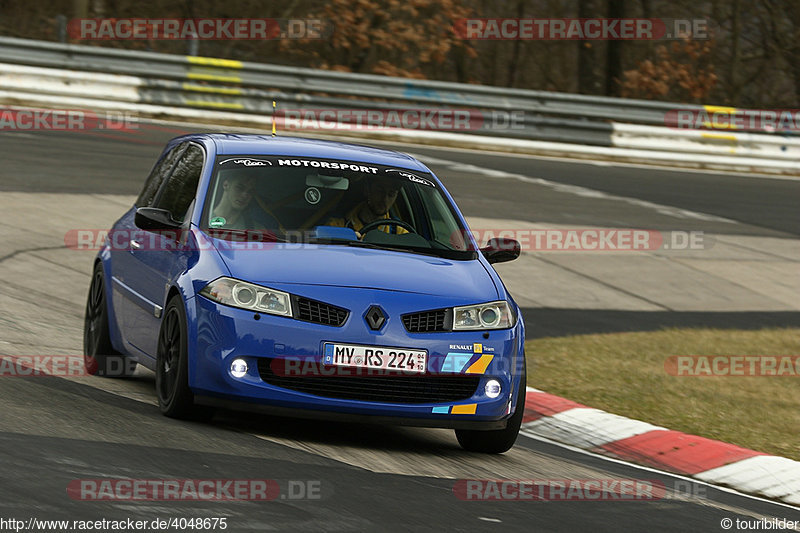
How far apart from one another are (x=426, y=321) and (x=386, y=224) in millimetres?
1203

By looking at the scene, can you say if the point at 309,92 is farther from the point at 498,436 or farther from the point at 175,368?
the point at 175,368

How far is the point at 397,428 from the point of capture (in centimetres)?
775

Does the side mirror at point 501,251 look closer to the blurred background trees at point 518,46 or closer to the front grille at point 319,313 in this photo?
the front grille at point 319,313

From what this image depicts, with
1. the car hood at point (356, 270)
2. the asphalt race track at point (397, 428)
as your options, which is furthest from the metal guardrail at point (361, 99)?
the car hood at point (356, 270)

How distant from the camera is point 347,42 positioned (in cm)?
2914

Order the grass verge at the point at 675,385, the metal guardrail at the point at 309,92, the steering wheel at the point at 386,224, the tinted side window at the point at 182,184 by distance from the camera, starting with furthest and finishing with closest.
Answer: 1. the metal guardrail at the point at 309,92
2. the grass verge at the point at 675,385
3. the tinted side window at the point at 182,184
4. the steering wheel at the point at 386,224

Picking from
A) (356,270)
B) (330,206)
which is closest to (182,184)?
(330,206)

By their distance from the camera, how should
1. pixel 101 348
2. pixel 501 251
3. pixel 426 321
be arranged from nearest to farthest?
pixel 426 321
pixel 501 251
pixel 101 348

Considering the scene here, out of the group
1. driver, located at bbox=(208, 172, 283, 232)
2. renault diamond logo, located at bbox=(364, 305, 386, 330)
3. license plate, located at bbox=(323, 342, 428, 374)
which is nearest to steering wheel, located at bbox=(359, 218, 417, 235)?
driver, located at bbox=(208, 172, 283, 232)

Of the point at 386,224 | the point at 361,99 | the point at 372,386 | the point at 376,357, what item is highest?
the point at 361,99

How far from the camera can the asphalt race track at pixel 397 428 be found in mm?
5488

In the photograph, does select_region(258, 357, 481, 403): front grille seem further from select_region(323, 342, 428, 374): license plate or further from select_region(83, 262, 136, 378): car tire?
select_region(83, 262, 136, 378): car tire

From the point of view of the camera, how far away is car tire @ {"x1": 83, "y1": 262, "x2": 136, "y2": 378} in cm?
848

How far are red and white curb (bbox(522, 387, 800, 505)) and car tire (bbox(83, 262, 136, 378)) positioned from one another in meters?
2.60
